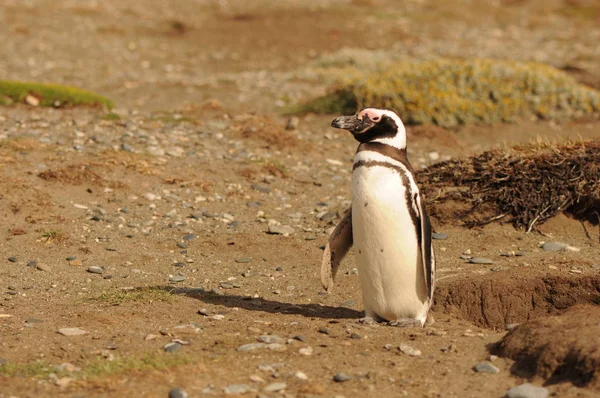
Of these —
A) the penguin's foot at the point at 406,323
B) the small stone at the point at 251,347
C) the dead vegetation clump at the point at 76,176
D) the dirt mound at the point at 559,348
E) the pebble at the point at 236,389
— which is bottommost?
the dead vegetation clump at the point at 76,176

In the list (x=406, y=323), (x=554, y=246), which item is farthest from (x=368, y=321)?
(x=554, y=246)

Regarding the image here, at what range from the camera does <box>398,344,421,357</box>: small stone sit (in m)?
5.46

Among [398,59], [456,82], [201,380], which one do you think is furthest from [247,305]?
[398,59]

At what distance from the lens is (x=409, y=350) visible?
18.1ft

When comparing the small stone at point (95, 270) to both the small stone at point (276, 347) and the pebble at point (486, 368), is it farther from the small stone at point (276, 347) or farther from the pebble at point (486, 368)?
the pebble at point (486, 368)

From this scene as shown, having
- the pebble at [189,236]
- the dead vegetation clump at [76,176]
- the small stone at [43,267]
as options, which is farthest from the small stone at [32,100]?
the small stone at [43,267]

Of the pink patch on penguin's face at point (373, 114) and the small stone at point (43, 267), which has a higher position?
the pink patch on penguin's face at point (373, 114)

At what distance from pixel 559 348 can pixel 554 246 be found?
3489 mm

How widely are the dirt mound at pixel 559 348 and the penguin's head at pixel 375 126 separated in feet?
5.23

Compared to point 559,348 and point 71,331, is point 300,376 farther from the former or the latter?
point 71,331

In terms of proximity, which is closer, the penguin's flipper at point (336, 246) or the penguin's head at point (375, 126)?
the penguin's head at point (375, 126)

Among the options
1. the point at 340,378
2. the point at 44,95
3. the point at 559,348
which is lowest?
the point at 44,95

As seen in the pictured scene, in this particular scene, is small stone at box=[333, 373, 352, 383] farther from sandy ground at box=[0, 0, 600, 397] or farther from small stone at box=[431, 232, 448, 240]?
small stone at box=[431, 232, 448, 240]

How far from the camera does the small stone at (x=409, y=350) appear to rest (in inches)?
215
